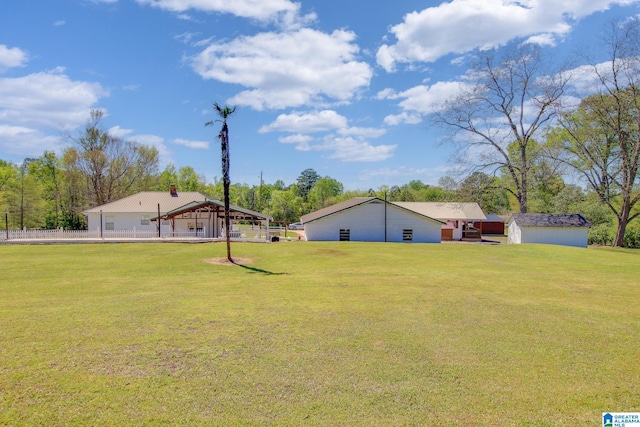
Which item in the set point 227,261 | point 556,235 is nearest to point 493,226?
point 556,235

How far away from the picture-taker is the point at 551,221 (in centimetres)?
3441

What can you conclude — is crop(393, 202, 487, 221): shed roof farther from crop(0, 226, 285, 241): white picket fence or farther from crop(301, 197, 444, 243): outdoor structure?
crop(0, 226, 285, 241): white picket fence

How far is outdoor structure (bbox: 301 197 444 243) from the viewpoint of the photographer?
A: 36.0 meters

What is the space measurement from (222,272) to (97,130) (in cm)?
4178

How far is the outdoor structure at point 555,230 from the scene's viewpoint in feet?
111

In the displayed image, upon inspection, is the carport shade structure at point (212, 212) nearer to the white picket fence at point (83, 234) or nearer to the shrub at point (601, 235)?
the white picket fence at point (83, 234)

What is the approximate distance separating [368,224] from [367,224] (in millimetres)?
101

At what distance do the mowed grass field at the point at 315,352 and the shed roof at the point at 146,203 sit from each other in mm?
24471

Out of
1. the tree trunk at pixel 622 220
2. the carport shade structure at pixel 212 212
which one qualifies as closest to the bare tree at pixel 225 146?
the carport shade structure at pixel 212 212

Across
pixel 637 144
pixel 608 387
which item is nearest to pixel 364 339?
pixel 608 387

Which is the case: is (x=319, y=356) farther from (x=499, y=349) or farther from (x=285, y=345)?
Answer: (x=499, y=349)

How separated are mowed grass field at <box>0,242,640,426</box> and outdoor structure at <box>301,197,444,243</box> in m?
22.6

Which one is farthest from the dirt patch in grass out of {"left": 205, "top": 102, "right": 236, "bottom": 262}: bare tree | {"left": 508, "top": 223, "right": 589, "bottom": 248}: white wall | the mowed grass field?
{"left": 508, "top": 223, "right": 589, "bottom": 248}: white wall

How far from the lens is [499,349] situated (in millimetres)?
6805
